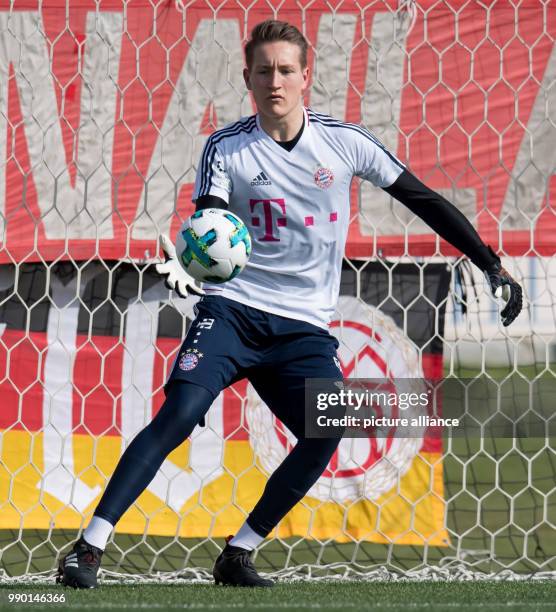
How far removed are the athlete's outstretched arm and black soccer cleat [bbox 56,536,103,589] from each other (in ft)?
4.12

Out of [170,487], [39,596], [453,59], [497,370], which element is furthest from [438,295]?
[39,596]

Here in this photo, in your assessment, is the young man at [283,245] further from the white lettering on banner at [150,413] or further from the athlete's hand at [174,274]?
the white lettering on banner at [150,413]

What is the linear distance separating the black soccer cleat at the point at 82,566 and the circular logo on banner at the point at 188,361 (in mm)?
509

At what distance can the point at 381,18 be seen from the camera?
391cm

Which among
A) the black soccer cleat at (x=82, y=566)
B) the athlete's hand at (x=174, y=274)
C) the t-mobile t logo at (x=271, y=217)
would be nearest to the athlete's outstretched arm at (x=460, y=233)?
the t-mobile t logo at (x=271, y=217)

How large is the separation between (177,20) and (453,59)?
106 centimetres

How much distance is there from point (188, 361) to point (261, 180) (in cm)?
56

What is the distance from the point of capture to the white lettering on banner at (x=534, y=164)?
12.6 feet

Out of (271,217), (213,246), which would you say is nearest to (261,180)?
(271,217)

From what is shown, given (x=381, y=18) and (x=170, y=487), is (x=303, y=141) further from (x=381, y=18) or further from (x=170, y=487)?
Result: (x=170, y=487)

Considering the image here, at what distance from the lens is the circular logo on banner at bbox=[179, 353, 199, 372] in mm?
2727

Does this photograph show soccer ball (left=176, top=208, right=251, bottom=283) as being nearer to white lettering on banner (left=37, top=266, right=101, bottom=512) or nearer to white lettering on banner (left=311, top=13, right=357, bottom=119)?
white lettering on banner (left=37, top=266, right=101, bottom=512)

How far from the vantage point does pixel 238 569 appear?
116 inches

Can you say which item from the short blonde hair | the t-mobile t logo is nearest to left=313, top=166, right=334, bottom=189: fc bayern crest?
the t-mobile t logo
